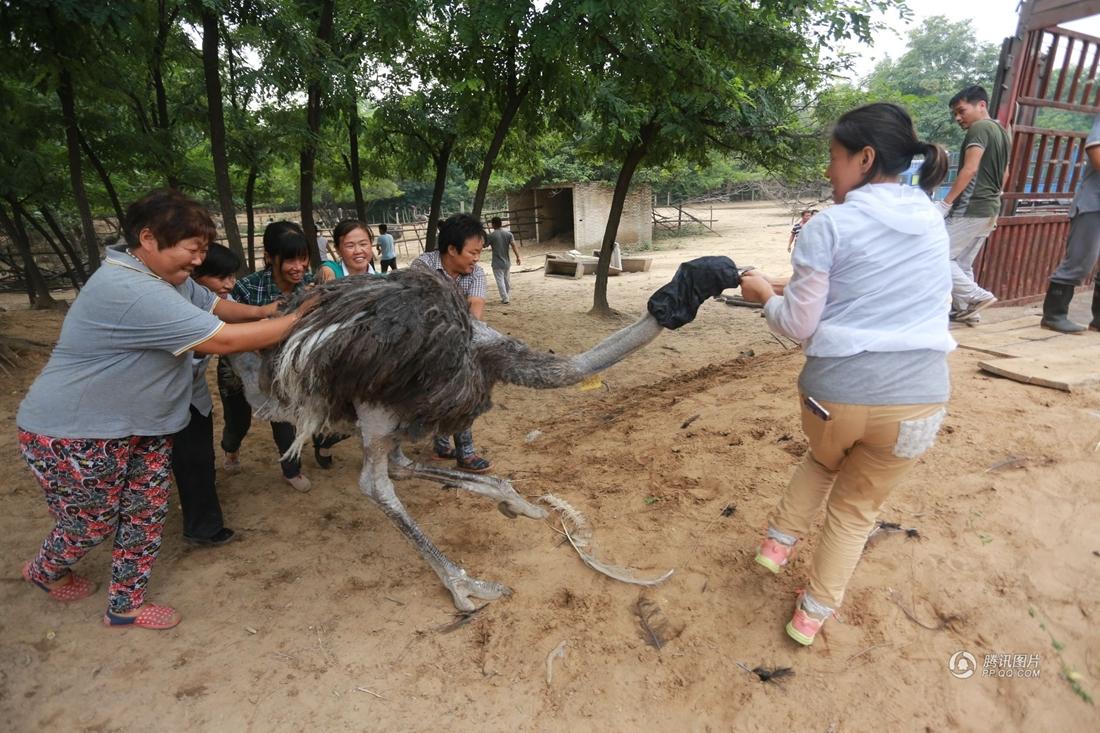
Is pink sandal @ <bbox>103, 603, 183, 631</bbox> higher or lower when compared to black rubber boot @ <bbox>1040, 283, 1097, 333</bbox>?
lower

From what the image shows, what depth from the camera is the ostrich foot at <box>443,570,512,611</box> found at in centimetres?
252

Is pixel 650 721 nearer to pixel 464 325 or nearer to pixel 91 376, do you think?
pixel 464 325

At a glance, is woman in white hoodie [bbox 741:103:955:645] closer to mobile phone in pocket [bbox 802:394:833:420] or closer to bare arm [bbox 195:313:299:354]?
mobile phone in pocket [bbox 802:394:833:420]

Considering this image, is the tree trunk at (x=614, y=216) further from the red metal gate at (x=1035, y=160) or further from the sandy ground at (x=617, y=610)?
the sandy ground at (x=617, y=610)

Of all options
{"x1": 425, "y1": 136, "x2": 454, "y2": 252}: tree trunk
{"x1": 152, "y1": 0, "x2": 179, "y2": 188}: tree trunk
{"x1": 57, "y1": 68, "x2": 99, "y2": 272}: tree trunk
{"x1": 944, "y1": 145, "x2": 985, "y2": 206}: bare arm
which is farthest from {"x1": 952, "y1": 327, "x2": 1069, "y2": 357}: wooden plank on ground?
{"x1": 152, "y1": 0, "x2": 179, "y2": 188}: tree trunk

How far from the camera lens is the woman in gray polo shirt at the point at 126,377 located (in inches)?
79.4

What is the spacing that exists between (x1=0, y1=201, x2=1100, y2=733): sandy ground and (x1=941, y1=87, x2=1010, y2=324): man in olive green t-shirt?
1553 millimetres

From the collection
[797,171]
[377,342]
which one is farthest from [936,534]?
[797,171]

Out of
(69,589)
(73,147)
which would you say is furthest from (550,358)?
(73,147)

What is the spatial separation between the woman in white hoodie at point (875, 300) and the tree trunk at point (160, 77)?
7.68 meters

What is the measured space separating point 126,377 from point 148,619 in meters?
1.05

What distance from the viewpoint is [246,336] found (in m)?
2.08

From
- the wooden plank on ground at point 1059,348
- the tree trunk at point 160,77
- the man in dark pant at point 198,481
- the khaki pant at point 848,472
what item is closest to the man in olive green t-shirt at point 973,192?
the wooden plank on ground at point 1059,348

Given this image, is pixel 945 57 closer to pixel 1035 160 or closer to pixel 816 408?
pixel 1035 160
